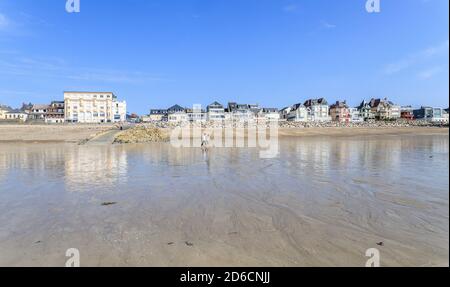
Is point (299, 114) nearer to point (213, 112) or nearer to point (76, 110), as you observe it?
point (213, 112)

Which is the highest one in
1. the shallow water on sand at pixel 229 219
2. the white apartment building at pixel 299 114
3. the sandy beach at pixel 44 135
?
the white apartment building at pixel 299 114

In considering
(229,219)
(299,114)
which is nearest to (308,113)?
(299,114)

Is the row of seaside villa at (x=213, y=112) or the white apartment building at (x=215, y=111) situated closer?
the row of seaside villa at (x=213, y=112)

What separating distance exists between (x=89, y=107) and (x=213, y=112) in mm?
A: 43167

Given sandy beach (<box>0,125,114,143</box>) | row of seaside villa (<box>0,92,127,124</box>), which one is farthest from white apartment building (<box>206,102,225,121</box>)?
sandy beach (<box>0,125,114,143</box>)

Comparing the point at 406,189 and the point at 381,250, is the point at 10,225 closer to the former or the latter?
the point at 381,250

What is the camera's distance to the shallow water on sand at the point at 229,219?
4641 mm

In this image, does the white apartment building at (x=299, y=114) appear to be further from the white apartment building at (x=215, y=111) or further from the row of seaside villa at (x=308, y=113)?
the white apartment building at (x=215, y=111)

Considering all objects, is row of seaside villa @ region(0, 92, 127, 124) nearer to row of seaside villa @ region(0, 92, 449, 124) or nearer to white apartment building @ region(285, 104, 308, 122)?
row of seaside villa @ region(0, 92, 449, 124)

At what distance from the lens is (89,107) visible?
339 ft

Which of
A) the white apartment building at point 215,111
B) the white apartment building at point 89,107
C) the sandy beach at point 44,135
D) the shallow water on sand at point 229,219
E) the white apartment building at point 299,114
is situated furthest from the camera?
the white apartment building at point 299,114

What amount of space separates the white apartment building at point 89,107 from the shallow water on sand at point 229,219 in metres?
99.1

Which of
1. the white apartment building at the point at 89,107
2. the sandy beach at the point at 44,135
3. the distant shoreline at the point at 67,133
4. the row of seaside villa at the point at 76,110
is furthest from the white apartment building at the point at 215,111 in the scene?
the sandy beach at the point at 44,135

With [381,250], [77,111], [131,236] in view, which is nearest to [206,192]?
[131,236]
